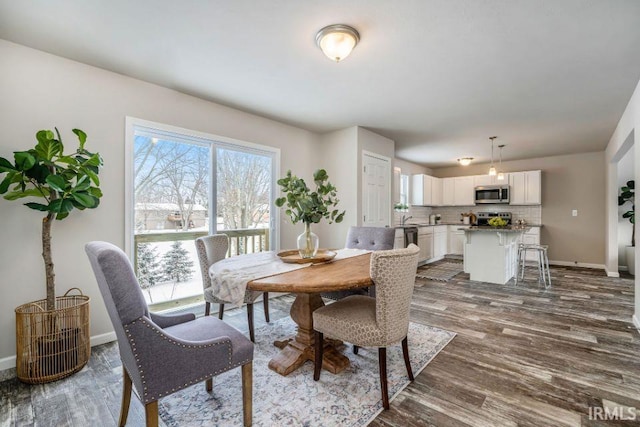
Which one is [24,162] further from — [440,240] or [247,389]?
[440,240]

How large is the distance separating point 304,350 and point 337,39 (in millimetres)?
2321

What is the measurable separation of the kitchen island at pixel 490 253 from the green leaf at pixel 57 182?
5.03 m

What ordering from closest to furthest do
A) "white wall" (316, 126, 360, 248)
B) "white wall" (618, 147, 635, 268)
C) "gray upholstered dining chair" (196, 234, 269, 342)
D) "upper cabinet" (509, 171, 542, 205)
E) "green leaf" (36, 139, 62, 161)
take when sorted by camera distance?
"green leaf" (36, 139, 62, 161)
"gray upholstered dining chair" (196, 234, 269, 342)
"white wall" (316, 126, 360, 248)
"white wall" (618, 147, 635, 268)
"upper cabinet" (509, 171, 542, 205)

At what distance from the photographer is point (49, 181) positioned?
195cm

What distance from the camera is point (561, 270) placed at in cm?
575

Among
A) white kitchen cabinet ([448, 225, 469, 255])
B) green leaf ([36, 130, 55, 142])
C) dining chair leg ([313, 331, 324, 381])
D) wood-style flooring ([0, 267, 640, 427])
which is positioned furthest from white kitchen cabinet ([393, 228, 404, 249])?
green leaf ([36, 130, 55, 142])

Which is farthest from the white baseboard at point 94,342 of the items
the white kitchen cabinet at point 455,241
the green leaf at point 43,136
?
the white kitchen cabinet at point 455,241

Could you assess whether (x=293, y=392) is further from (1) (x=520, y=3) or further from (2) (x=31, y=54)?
(2) (x=31, y=54)

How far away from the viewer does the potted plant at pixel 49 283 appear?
1.99 m

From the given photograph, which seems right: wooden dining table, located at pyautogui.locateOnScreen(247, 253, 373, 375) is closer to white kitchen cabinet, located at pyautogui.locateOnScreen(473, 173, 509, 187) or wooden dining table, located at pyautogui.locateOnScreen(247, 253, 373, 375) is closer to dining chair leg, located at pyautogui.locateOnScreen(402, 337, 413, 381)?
dining chair leg, located at pyautogui.locateOnScreen(402, 337, 413, 381)

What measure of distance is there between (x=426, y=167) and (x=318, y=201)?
6.56 metres

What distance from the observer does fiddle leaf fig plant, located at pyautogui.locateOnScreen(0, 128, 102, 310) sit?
6.36 feet

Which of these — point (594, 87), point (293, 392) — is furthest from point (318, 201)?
point (594, 87)

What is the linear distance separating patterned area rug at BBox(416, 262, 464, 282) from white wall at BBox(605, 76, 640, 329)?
2.42 m
